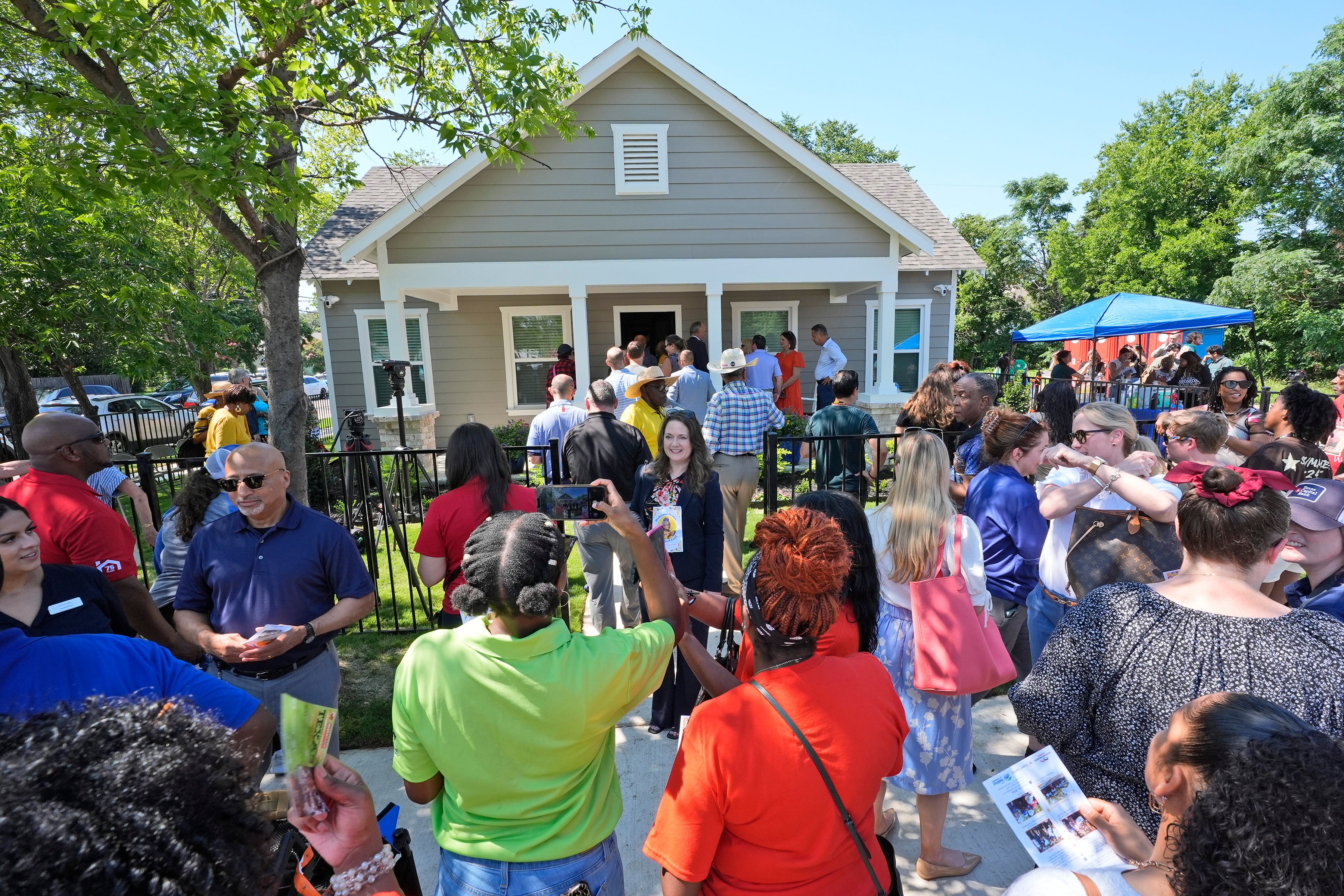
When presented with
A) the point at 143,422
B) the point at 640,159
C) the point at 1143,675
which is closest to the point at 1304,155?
the point at 640,159

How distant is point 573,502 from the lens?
91.4 inches

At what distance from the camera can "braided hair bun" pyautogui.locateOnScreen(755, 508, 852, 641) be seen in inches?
64.6

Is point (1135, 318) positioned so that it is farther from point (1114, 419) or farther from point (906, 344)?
point (1114, 419)

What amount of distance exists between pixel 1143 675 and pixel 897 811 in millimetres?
2026

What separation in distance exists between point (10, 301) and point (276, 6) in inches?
242

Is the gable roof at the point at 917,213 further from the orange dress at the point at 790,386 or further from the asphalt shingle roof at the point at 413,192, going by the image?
the orange dress at the point at 790,386

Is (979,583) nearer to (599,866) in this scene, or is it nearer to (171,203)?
(599,866)

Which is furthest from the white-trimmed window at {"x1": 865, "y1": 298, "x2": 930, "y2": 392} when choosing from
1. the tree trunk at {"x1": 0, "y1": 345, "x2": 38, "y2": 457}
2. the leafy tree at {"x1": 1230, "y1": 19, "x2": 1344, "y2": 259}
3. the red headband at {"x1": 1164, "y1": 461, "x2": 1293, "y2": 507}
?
the leafy tree at {"x1": 1230, "y1": 19, "x2": 1344, "y2": 259}

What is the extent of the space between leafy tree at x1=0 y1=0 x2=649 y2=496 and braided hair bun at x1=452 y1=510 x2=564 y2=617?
3.59m

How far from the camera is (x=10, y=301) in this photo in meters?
7.56

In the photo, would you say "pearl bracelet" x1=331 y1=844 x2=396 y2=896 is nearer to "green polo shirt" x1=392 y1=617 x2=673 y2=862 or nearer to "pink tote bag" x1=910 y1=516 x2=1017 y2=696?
"green polo shirt" x1=392 y1=617 x2=673 y2=862

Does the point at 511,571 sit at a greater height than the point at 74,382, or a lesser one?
lesser

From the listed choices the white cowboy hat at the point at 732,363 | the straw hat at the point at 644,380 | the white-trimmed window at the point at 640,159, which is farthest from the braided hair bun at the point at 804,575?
the white-trimmed window at the point at 640,159

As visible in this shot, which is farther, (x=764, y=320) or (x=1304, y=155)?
(x=1304, y=155)
